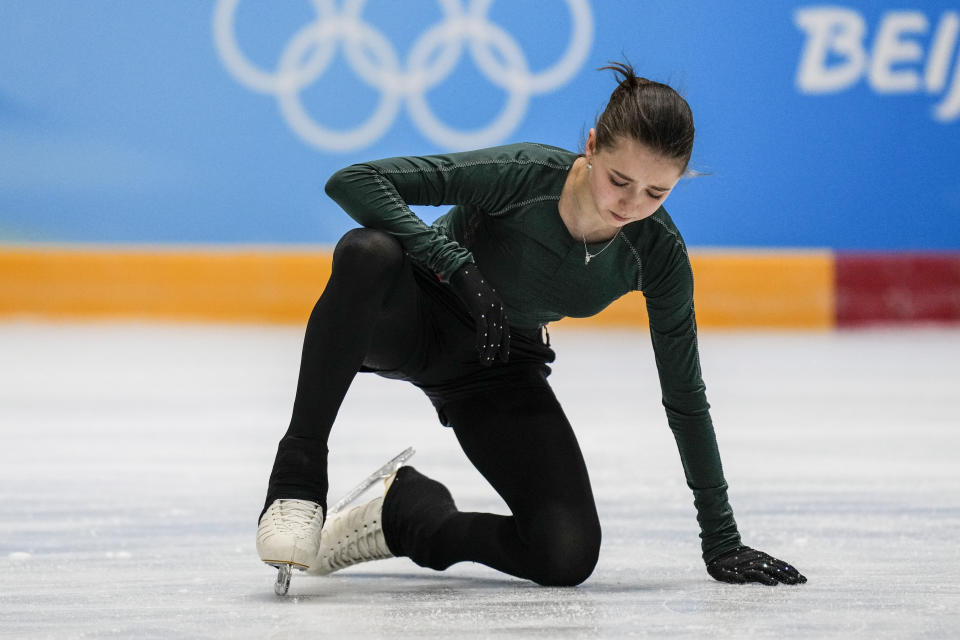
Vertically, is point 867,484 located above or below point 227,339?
above

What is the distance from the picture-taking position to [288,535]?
167 cm

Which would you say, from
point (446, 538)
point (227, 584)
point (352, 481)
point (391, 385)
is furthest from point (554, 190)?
point (391, 385)

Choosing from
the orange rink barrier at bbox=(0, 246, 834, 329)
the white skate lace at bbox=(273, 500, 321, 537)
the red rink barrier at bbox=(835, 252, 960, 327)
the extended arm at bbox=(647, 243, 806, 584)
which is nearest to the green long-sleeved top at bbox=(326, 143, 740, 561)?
the extended arm at bbox=(647, 243, 806, 584)

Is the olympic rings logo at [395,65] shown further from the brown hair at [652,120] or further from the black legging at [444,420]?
the brown hair at [652,120]

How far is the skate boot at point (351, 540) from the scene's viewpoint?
1.99 meters

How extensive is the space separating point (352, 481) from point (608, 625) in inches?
49.7

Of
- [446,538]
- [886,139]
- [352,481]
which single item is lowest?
[352,481]

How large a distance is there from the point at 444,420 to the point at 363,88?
175 inches

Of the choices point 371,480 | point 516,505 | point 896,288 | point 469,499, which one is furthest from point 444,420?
point 896,288

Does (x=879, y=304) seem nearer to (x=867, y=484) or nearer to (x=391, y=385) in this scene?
(x=391, y=385)

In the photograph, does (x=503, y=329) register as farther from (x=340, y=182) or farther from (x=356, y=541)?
(x=356, y=541)

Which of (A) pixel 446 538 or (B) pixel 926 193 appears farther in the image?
(B) pixel 926 193

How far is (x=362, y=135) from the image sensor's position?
20.9 feet

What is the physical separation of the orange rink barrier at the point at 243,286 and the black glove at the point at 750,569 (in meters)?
4.57
